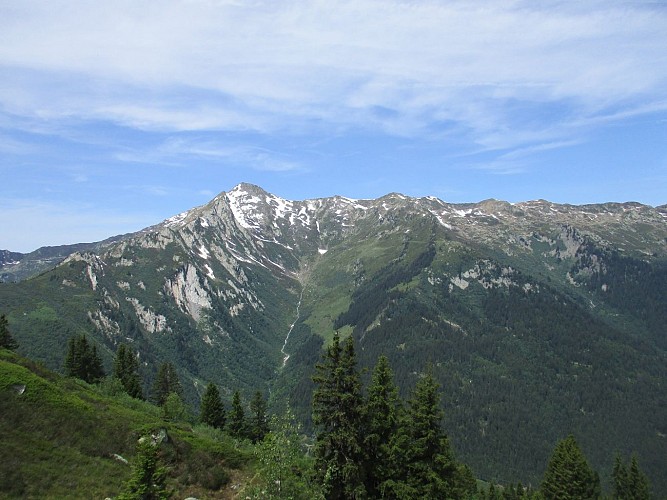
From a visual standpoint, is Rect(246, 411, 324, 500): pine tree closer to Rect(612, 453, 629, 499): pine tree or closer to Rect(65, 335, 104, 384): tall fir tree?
Rect(65, 335, 104, 384): tall fir tree

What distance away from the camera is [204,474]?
35719 mm

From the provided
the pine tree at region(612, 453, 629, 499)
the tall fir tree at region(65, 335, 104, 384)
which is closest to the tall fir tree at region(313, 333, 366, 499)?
the tall fir tree at region(65, 335, 104, 384)

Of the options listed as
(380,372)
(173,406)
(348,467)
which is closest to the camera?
(348,467)

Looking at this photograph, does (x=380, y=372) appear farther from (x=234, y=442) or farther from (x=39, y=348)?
(x=39, y=348)

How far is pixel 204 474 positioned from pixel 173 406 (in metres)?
34.8

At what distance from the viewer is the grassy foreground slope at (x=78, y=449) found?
96.0 ft

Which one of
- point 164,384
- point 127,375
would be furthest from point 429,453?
point 164,384

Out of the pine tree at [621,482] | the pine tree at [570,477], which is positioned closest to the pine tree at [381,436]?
the pine tree at [570,477]

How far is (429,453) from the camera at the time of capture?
33.6 metres

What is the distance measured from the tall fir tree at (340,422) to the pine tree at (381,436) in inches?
41.8

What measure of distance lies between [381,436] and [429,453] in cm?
383

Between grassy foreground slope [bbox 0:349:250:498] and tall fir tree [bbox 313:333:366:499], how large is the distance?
1038 cm

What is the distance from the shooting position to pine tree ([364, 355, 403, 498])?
105 ft

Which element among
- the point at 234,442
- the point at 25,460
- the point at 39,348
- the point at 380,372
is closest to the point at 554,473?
the point at 234,442
